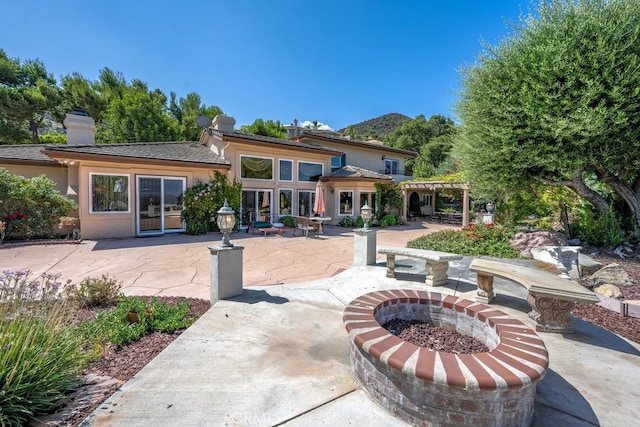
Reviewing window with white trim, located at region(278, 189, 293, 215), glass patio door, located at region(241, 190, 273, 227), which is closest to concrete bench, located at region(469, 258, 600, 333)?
glass patio door, located at region(241, 190, 273, 227)

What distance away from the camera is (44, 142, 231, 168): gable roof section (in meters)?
10.4

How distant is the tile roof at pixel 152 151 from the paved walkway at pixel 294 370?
26.0 ft

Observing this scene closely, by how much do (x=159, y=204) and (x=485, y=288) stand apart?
13.2 metres

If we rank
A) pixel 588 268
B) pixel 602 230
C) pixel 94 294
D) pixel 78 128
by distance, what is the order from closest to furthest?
pixel 94 294 → pixel 588 268 → pixel 602 230 → pixel 78 128

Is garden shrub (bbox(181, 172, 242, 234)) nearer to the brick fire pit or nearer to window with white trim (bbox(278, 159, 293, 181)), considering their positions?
window with white trim (bbox(278, 159, 293, 181))

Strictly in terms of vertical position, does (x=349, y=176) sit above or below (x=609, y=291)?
above

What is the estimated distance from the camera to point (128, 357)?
9.87ft

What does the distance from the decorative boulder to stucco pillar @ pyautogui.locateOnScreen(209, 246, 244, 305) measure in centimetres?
807

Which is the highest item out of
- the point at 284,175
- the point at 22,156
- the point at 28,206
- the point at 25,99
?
the point at 25,99

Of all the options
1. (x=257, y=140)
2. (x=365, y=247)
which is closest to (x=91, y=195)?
(x=257, y=140)

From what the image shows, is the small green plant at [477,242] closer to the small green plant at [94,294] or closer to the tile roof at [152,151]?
the small green plant at [94,294]

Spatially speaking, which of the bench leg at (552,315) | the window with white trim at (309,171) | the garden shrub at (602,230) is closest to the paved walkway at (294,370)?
the bench leg at (552,315)

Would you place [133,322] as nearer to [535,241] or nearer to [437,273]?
[437,273]

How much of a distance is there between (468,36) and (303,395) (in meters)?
11.1
